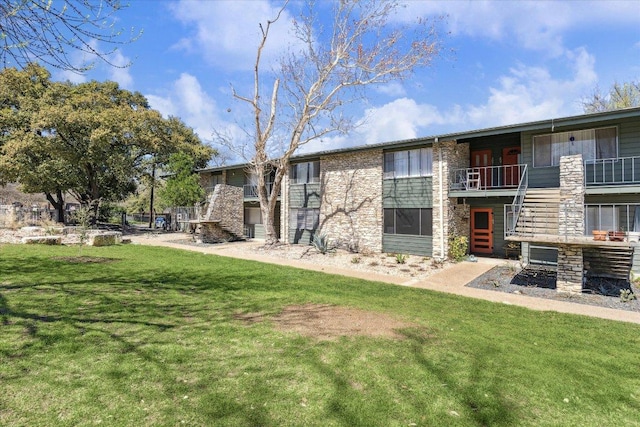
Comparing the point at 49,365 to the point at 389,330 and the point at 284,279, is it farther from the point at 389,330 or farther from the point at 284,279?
the point at 284,279

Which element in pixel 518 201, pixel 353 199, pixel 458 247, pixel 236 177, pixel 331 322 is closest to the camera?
pixel 331 322

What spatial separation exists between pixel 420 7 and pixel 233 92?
33.4ft

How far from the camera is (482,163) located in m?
16.4

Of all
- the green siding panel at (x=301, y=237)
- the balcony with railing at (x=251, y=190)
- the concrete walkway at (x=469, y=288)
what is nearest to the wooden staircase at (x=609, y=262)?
the concrete walkway at (x=469, y=288)

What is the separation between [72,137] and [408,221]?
75.9ft

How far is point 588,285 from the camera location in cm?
1073

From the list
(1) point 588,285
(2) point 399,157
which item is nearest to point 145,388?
(1) point 588,285

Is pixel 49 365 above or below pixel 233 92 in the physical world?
below

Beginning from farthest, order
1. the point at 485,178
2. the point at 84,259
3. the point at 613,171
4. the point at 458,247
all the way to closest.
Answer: the point at 458,247 < the point at 485,178 < the point at 613,171 < the point at 84,259

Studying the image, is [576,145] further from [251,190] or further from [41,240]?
[41,240]

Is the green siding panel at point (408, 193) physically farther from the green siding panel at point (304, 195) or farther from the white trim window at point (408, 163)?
the green siding panel at point (304, 195)

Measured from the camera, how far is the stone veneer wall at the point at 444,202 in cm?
1520

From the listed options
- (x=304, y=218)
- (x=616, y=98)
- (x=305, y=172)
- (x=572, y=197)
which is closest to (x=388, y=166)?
(x=305, y=172)

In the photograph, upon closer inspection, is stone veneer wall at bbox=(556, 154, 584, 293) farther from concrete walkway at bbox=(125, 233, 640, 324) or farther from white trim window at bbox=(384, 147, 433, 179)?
white trim window at bbox=(384, 147, 433, 179)
